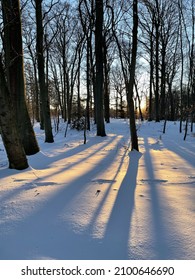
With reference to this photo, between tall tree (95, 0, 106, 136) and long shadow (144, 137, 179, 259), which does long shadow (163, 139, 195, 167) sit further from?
tall tree (95, 0, 106, 136)

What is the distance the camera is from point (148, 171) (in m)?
6.47

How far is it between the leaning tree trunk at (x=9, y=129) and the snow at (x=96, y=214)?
0.99ft

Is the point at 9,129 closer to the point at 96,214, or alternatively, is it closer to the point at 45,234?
the point at 96,214

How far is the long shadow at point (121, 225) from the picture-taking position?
2727mm

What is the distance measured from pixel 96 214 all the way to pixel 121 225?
0.42 meters

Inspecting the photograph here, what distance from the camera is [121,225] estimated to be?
3.30 metres

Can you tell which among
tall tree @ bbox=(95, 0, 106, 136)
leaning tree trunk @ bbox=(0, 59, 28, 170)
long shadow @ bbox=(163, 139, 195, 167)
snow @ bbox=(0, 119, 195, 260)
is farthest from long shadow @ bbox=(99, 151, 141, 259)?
tall tree @ bbox=(95, 0, 106, 136)

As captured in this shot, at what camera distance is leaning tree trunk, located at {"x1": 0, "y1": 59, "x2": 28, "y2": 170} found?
229 inches

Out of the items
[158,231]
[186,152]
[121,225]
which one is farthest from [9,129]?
[186,152]

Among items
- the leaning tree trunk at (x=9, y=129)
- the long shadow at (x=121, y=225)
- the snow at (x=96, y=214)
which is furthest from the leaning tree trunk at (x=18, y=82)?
the long shadow at (x=121, y=225)

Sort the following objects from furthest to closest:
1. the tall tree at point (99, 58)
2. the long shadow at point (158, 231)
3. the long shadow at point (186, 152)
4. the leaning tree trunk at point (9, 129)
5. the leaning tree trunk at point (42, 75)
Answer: the tall tree at point (99, 58) < the leaning tree trunk at point (42, 75) < the long shadow at point (186, 152) < the leaning tree trunk at point (9, 129) < the long shadow at point (158, 231)

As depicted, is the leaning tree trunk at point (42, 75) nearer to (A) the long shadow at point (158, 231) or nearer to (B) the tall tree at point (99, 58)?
(B) the tall tree at point (99, 58)

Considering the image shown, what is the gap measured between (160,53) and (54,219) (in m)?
26.7
